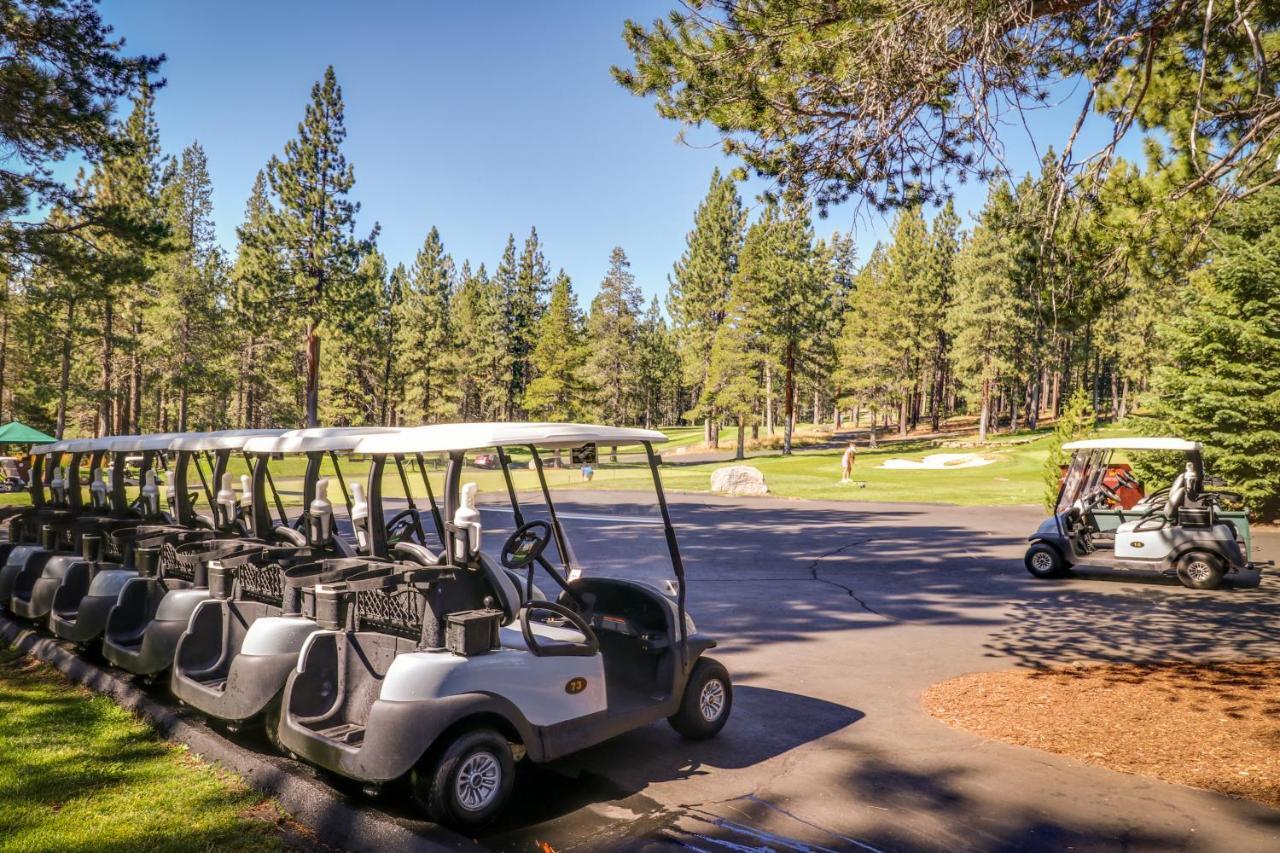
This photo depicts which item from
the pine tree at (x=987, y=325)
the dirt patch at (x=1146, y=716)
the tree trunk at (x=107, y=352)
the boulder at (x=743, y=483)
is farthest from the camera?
the pine tree at (x=987, y=325)

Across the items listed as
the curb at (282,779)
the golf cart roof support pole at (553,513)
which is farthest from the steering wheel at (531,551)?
the curb at (282,779)

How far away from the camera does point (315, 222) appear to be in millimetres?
37438

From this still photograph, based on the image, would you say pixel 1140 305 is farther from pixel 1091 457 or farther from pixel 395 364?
pixel 395 364

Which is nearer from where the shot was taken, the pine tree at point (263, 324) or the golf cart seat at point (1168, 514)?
the golf cart seat at point (1168, 514)

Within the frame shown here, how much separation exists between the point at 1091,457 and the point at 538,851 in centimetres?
1200

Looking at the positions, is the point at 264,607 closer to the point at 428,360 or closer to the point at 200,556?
the point at 200,556

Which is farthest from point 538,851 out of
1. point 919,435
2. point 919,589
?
point 919,435

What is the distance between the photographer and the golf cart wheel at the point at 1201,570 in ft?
36.5

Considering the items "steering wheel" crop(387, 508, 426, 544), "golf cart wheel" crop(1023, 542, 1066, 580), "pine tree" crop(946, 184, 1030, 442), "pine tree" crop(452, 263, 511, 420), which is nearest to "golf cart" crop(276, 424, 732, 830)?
"steering wheel" crop(387, 508, 426, 544)

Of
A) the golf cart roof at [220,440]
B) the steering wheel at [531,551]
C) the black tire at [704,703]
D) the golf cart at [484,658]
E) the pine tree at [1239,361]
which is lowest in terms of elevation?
the black tire at [704,703]

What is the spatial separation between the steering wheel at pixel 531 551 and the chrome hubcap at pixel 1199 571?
10.3 meters

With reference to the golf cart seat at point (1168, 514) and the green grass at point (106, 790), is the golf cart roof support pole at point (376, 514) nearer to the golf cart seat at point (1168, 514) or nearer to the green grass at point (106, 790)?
the green grass at point (106, 790)

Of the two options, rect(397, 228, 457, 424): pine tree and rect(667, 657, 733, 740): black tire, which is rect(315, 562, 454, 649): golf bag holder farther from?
rect(397, 228, 457, 424): pine tree

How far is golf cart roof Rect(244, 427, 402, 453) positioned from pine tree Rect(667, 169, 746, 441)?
180 ft
